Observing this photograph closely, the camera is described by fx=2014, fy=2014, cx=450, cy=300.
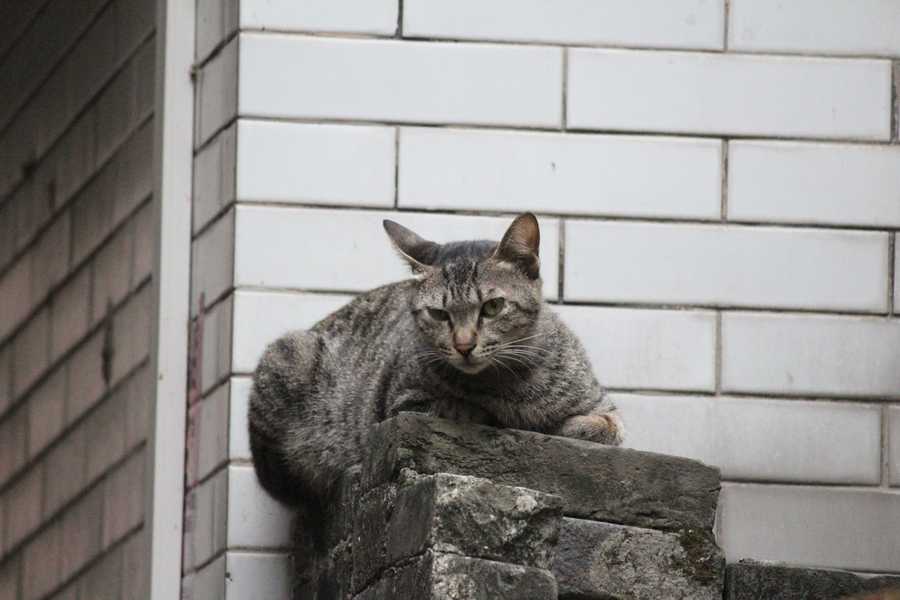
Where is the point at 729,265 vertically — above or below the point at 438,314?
above

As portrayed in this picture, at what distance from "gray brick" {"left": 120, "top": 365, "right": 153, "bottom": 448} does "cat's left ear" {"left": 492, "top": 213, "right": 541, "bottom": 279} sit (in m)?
1.66

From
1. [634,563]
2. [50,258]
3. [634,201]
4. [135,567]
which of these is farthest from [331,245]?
[50,258]

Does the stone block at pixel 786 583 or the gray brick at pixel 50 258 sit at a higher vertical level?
the gray brick at pixel 50 258

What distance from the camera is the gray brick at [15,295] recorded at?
27.2 ft

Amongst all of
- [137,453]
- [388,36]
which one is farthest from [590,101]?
[137,453]

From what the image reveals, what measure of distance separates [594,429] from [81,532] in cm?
291

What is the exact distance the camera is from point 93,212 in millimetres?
7371

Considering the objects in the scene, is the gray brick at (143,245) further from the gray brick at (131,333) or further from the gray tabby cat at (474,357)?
the gray tabby cat at (474,357)

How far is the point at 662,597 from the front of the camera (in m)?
4.41

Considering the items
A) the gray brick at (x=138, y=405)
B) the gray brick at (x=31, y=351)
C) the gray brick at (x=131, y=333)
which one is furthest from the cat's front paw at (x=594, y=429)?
the gray brick at (x=31, y=351)

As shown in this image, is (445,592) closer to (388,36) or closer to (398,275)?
(398,275)

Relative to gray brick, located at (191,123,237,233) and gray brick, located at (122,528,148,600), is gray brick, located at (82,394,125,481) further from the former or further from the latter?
gray brick, located at (191,123,237,233)

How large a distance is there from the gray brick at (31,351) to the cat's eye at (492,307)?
3.41 m

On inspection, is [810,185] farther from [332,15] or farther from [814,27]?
[332,15]
